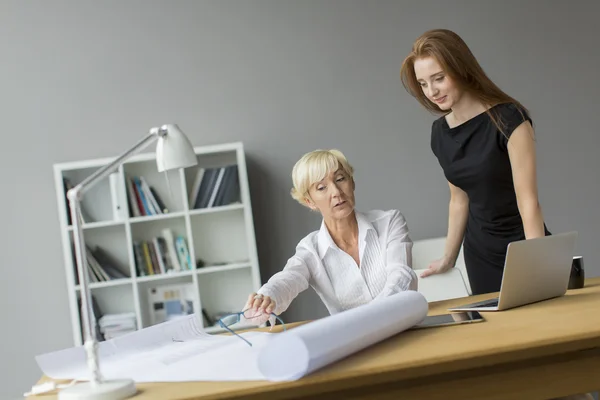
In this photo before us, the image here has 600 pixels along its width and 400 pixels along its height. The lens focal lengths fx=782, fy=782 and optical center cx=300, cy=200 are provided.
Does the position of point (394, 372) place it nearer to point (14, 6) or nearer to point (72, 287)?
point (72, 287)

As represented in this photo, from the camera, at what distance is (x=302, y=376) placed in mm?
1385

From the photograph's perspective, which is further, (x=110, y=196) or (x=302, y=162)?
(x=110, y=196)

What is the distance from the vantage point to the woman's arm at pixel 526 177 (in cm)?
239

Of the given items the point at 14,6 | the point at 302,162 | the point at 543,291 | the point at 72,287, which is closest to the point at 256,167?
the point at 72,287

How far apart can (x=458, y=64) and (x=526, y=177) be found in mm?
413

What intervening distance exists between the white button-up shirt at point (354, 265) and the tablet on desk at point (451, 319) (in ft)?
1.53

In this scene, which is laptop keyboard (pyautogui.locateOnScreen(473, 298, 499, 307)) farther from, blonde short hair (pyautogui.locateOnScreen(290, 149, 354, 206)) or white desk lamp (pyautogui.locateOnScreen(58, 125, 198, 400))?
white desk lamp (pyautogui.locateOnScreen(58, 125, 198, 400))

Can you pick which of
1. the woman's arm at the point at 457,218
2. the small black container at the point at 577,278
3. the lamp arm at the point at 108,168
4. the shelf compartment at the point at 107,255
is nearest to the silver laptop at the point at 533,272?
the small black container at the point at 577,278

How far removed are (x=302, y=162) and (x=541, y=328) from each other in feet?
3.83

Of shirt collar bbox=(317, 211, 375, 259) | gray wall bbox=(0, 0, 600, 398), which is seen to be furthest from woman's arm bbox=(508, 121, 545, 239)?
gray wall bbox=(0, 0, 600, 398)

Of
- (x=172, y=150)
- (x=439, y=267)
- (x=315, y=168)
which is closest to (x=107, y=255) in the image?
(x=315, y=168)

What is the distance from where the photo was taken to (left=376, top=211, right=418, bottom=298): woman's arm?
230 cm

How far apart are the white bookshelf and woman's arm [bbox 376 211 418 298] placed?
1.81 meters

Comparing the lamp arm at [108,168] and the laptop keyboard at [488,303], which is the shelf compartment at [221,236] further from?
the lamp arm at [108,168]
